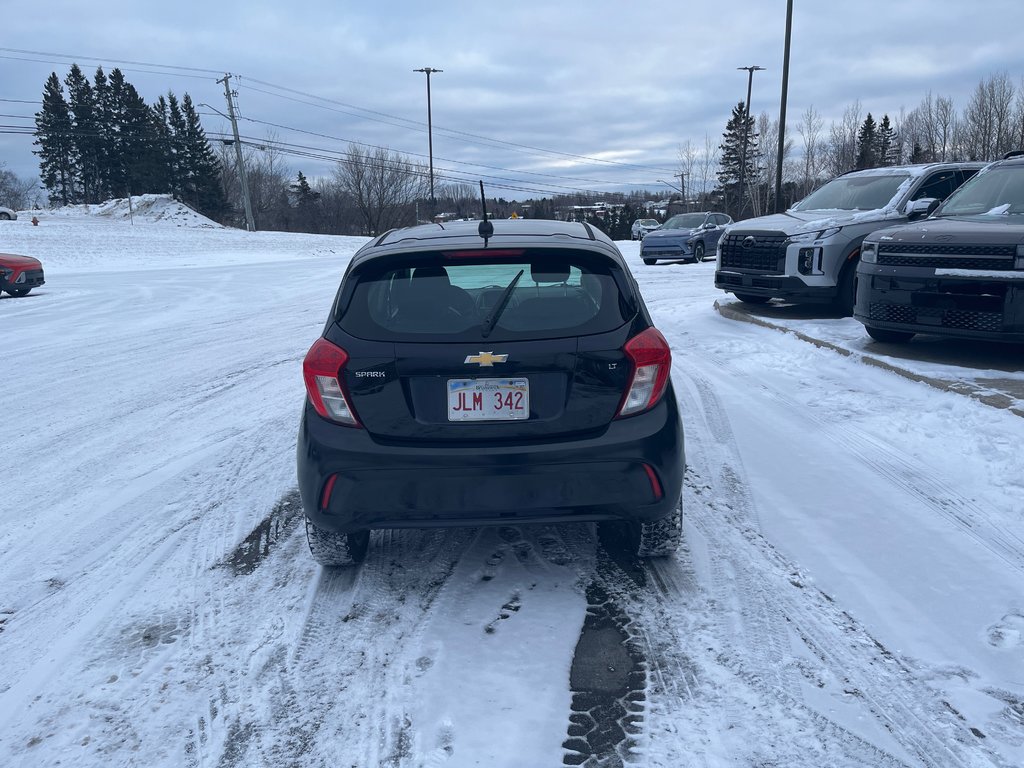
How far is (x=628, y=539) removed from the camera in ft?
12.7

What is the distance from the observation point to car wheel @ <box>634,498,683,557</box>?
11.3ft

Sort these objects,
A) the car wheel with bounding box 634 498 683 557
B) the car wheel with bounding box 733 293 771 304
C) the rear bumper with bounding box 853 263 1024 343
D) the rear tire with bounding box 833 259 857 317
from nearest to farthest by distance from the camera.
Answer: the car wheel with bounding box 634 498 683 557
the rear bumper with bounding box 853 263 1024 343
the rear tire with bounding box 833 259 857 317
the car wheel with bounding box 733 293 771 304

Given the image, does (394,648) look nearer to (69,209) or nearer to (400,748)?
(400,748)

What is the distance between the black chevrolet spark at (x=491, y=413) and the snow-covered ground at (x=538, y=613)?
0.49m

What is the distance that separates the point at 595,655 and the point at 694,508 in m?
1.61

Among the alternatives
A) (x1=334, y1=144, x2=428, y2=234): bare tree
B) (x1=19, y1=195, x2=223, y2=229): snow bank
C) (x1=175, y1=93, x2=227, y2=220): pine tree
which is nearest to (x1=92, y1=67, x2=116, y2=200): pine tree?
(x1=175, y1=93, x2=227, y2=220): pine tree

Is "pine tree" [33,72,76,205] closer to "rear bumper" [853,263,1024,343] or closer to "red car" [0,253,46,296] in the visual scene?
"red car" [0,253,46,296]

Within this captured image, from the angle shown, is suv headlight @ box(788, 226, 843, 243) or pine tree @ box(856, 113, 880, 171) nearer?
suv headlight @ box(788, 226, 843, 243)

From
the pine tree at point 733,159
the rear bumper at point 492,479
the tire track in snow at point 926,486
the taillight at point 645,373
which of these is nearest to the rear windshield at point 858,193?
the tire track in snow at point 926,486

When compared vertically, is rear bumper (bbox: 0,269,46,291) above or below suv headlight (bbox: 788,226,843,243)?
below

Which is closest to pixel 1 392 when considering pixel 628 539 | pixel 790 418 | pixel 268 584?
pixel 268 584

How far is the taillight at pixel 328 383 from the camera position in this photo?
3.19 m

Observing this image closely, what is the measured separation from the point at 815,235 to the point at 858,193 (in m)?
1.58

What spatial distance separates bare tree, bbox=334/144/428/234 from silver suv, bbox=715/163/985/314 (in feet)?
206
